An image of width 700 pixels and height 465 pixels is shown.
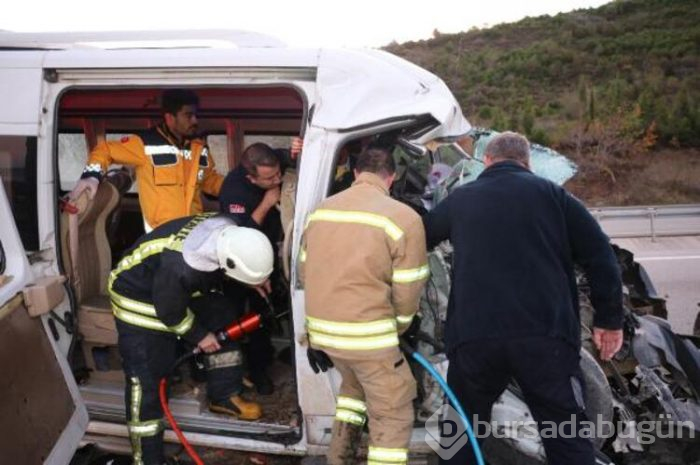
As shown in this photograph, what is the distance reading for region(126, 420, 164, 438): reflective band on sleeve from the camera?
11.2 feet

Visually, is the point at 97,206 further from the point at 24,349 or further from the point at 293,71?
the point at 293,71

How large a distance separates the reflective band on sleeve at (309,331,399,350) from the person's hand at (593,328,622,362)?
38.3 inches

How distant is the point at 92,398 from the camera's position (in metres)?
3.84

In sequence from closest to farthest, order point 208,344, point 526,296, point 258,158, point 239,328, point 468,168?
point 526,296 → point 208,344 → point 239,328 → point 468,168 → point 258,158

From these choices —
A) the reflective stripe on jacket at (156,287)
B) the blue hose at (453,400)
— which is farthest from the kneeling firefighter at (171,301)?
the blue hose at (453,400)

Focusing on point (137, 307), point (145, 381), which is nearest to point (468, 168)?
point (137, 307)

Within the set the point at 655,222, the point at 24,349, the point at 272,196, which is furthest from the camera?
the point at 655,222

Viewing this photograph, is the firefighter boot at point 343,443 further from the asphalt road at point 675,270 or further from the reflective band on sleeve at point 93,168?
the asphalt road at point 675,270

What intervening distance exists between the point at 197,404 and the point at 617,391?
2.41 m

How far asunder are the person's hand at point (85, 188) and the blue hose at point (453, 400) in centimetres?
222

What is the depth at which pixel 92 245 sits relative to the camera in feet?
13.8

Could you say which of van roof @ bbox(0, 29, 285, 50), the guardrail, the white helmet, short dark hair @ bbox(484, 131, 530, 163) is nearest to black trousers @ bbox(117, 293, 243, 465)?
the white helmet

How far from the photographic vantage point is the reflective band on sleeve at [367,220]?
2.81 meters

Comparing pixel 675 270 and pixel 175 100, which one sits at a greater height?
pixel 175 100
